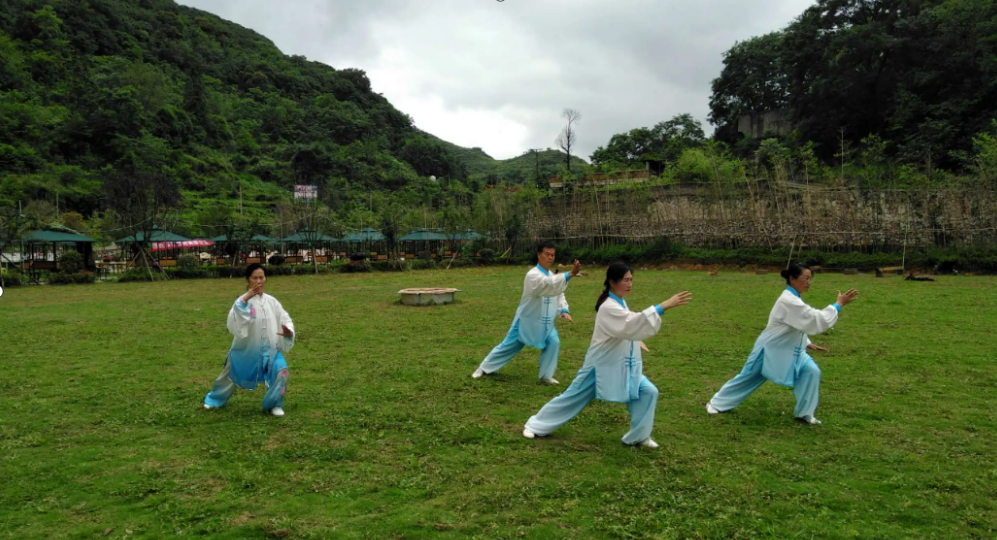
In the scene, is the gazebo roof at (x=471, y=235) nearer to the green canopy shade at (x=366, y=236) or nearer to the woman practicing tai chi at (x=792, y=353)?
the green canopy shade at (x=366, y=236)

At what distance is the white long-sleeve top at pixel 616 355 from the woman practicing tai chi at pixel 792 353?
1478 millimetres

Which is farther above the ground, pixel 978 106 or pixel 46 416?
pixel 978 106

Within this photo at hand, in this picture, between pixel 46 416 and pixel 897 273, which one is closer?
pixel 46 416

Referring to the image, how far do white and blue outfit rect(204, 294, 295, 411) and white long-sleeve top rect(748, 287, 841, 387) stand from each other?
4272mm

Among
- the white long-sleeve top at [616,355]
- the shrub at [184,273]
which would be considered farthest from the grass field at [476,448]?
the shrub at [184,273]

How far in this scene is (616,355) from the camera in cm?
466

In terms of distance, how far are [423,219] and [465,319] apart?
84.7 ft

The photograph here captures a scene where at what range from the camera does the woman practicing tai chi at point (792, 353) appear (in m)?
5.32

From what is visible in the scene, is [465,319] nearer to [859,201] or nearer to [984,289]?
[984,289]

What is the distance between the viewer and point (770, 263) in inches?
891

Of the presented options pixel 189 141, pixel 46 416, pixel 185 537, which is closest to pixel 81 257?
pixel 46 416

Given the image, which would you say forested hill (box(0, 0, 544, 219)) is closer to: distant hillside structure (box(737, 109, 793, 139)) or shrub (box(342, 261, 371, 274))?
shrub (box(342, 261, 371, 274))

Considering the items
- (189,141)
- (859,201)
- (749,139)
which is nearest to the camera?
(859,201)

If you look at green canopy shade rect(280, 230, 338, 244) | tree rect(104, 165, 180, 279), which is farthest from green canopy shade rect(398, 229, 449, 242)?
tree rect(104, 165, 180, 279)
